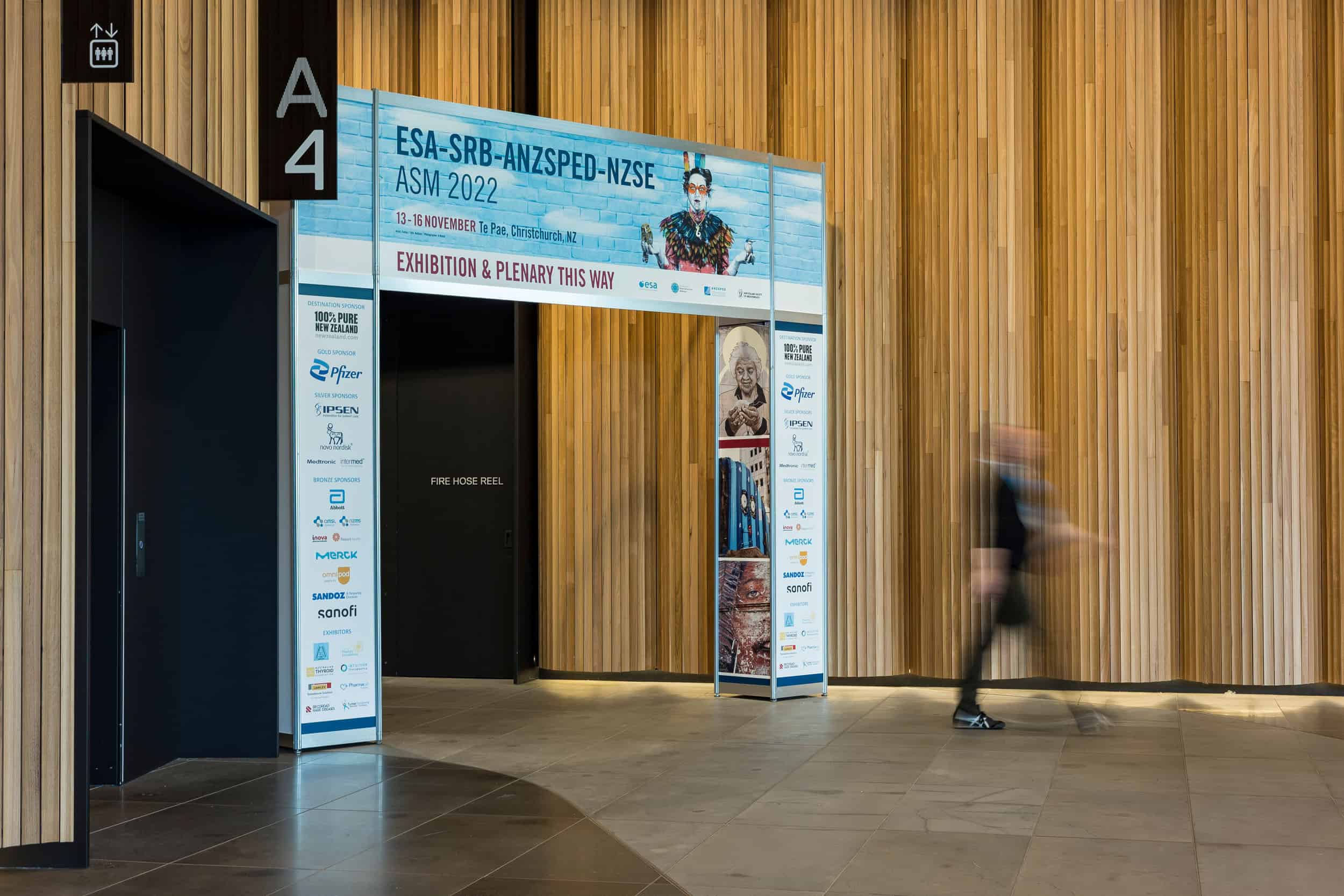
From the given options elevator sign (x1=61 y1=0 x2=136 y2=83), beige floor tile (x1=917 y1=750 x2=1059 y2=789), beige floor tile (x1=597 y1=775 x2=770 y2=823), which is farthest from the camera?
beige floor tile (x1=917 y1=750 x2=1059 y2=789)

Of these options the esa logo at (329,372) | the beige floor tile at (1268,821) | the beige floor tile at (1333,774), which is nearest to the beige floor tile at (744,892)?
the beige floor tile at (1268,821)

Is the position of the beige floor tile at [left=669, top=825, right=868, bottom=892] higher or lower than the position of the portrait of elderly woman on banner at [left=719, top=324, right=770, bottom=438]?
lower

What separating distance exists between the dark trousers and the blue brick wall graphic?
111 inches

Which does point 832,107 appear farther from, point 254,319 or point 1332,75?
point 254,319

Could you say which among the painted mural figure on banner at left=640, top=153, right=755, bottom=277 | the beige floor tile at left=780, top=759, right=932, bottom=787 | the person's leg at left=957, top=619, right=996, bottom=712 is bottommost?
the beige floor tile at left=780, top=759, right=932, bottom=787

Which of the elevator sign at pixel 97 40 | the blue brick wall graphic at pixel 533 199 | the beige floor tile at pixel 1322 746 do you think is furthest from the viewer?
the blue brick wall graphic at pixel 533 199

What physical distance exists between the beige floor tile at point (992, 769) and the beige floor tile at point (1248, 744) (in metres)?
0.93

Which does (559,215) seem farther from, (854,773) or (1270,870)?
(1270,870)

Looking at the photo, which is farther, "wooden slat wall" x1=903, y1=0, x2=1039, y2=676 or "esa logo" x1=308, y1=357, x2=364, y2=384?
"wooden slat wall" x1=903, y1=0, x2=1039, y2=676

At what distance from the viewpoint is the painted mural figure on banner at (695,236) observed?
8.96 m

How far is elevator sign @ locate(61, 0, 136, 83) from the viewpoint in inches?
199

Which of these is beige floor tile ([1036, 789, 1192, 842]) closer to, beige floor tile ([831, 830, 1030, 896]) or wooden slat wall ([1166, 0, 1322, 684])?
beige floor tile ([831, 830, 1030, 896])

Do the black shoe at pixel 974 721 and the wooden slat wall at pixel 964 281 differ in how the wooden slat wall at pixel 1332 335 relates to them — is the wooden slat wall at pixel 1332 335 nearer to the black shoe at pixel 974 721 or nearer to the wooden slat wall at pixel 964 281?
the wooden slat wall at pixel 964 281

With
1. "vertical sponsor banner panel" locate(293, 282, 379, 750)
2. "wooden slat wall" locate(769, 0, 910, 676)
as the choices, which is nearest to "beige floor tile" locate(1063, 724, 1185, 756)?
"wooden slat wall" locate(769, 0, 910, 676)
